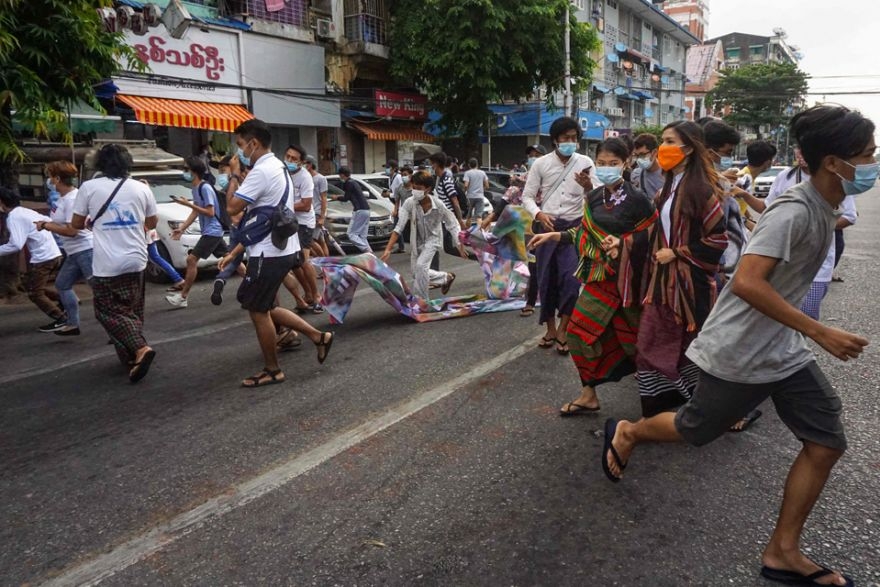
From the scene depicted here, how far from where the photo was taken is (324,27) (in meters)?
20.9

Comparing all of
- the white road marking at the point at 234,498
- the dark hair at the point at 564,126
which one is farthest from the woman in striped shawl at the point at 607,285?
the dark hair at the point at 564,126

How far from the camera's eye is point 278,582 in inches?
95.6

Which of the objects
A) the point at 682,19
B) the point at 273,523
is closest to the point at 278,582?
the point at 273,523

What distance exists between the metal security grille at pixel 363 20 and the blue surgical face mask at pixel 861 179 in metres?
21.7

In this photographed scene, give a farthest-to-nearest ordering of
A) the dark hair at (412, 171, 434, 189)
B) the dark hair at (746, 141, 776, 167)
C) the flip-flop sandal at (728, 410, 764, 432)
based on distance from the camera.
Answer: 1. the dark hair at (412, 171, 434, 189)
2. the dark hair at (746, 141, 776, 167)
3. the flip-flop sandal at (728, 410, 764, 432)

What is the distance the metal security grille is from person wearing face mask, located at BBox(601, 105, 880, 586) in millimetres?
21704

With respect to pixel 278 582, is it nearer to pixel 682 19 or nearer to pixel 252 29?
pixel 252 29

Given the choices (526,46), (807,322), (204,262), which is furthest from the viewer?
(526,46)

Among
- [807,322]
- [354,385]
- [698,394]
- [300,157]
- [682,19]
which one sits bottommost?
[354,385]

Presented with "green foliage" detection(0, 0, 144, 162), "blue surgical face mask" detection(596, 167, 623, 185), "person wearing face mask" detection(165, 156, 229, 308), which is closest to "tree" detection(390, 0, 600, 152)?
"person wearing face mask" detection(165, 156, 229, 308)

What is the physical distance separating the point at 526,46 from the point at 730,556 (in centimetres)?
2150

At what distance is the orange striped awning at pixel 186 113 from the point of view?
1514cm

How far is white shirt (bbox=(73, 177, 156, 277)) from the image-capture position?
5.02 meters

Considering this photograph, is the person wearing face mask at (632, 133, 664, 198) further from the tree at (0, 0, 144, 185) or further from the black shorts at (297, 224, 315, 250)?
the tree at (0, 0, 144, 185)
